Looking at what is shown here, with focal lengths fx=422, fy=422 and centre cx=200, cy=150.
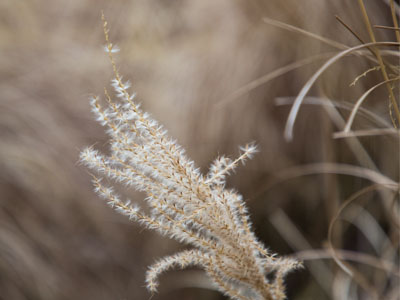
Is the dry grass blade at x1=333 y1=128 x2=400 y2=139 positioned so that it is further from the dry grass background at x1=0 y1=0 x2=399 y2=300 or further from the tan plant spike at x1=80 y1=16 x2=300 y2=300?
the dry grass background at x1=0 y1=0 x2=399 y2=300

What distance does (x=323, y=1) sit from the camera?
66cm

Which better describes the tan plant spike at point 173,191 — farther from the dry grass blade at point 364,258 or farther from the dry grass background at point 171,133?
the dry grass background at point 171,133

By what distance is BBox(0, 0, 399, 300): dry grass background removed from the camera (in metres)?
0.77

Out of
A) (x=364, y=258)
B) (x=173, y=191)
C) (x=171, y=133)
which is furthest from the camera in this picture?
(x=171, y=133)

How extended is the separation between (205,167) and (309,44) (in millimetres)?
297

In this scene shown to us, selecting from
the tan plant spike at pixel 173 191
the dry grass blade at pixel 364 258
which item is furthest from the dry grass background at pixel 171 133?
the tan plant spike at pixel 173 191

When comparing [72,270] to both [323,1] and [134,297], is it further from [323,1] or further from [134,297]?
[323,1]

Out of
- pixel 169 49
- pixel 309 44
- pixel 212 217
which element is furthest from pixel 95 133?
pixel 212 217

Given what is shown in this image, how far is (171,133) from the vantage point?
83 centimetres

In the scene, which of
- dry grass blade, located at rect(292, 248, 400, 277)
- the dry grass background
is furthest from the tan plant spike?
the dry grass background

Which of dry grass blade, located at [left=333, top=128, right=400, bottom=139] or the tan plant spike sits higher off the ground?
dry grass blade, located at [left=333, top=128, right=400, bottom=139]

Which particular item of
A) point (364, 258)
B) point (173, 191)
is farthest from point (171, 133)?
point (173, 191)

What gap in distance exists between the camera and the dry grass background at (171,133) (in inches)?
30.5

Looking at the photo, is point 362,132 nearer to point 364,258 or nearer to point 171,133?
point 364,258
